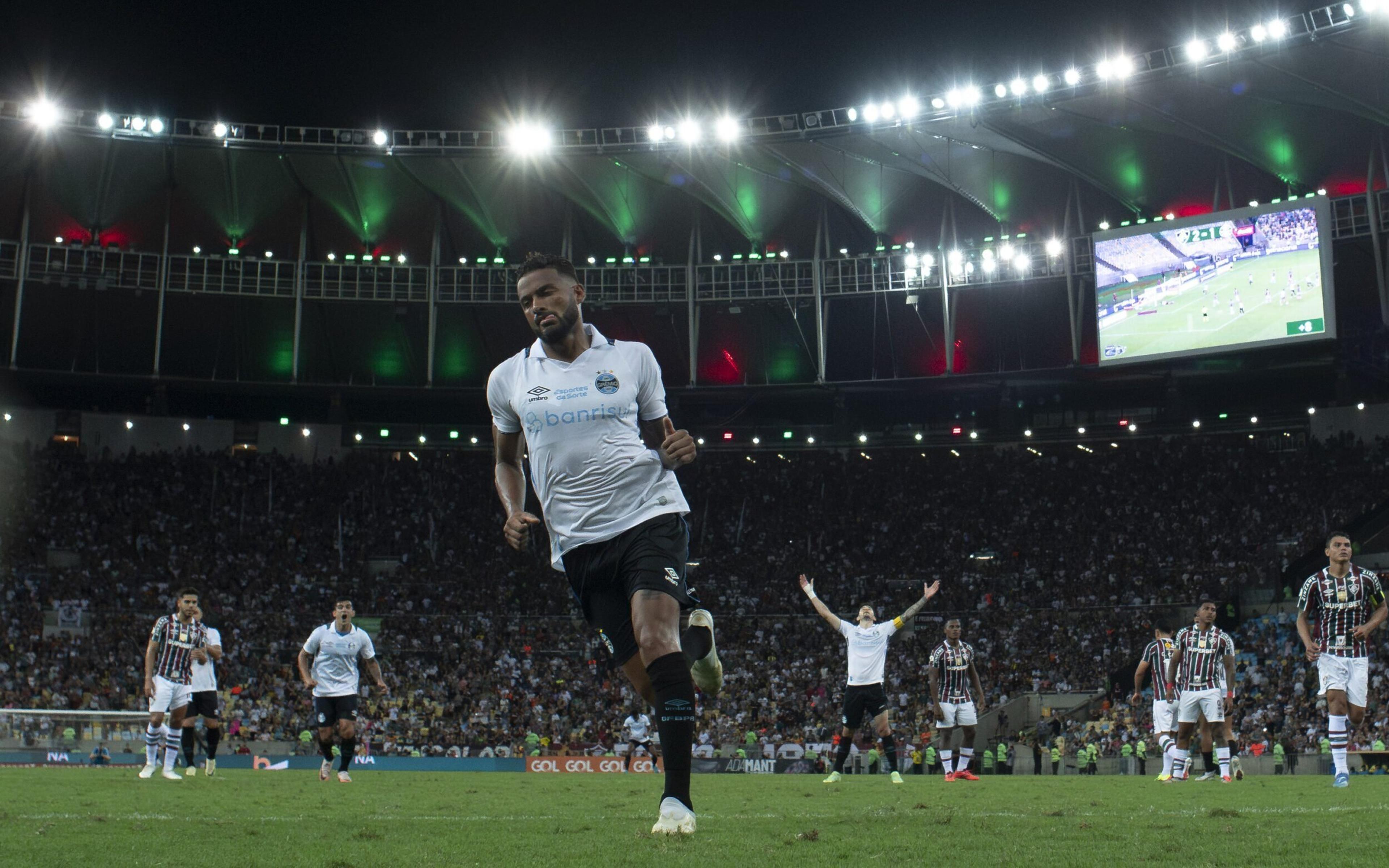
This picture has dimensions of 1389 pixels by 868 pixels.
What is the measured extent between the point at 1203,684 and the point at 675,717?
12.7 meters

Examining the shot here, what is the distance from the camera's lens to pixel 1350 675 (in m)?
12.6

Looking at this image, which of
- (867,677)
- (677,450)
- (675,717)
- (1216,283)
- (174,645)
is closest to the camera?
(675,717)

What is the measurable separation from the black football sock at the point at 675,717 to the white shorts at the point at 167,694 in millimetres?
12357

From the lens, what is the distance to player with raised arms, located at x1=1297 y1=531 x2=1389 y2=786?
12547 mm

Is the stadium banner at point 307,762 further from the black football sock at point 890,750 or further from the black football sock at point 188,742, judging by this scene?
the black football sock at point 890,750

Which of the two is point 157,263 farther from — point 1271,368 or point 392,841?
point 392,841

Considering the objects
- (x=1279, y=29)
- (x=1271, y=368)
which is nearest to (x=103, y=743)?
(x=1279, y=29)

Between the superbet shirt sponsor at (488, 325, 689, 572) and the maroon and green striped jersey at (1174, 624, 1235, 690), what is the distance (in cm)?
1205

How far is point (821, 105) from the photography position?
4594 cm

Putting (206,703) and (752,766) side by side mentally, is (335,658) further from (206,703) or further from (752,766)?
(752,766)

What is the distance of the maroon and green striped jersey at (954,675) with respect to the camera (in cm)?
1883

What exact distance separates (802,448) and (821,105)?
14.2 meters

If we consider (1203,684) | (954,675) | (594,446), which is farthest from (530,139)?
(594,446)

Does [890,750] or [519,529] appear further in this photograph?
[890,750]
